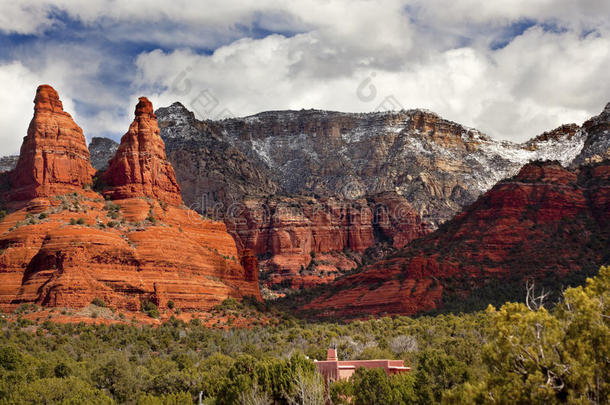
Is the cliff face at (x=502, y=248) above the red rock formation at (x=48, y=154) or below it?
below

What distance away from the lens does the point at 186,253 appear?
89.2m

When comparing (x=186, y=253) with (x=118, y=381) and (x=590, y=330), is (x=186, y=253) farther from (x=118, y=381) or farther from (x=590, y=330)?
(x=590, y=330)

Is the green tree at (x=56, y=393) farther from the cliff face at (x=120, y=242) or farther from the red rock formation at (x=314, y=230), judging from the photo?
the red rock formation at (x=314, y=230)

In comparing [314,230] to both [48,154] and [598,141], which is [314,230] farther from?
[48,154]

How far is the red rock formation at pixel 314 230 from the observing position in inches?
6093

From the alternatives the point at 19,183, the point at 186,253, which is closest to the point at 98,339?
the point at 186,253

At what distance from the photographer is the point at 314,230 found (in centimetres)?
16562

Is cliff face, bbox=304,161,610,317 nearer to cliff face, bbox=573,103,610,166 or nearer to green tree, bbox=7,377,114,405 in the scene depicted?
cliff face, bbox=573,103,610,166

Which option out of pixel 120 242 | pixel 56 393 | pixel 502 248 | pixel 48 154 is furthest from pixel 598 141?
pixel 56 393

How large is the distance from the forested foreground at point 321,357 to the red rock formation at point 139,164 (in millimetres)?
22592

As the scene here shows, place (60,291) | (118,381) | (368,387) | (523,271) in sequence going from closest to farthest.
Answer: (368,387) → (118,381) → (60,291) → (523,271)

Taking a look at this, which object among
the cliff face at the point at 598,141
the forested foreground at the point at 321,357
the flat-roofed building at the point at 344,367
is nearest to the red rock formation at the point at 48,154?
the forested foreground at the point at 321,357

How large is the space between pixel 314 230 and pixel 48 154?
86191 millimetres

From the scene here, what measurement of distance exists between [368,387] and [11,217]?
56554mm
